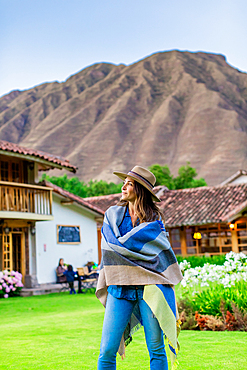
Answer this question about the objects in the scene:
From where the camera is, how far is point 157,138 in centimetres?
10156

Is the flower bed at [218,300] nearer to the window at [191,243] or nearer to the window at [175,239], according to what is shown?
the window at [191,243]

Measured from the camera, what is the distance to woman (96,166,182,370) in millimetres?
3229

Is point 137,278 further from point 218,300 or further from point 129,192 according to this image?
point 218,300

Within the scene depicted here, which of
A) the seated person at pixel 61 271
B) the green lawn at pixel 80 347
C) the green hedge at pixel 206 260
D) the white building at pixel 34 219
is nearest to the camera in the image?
the green lawn at pixel 80 347

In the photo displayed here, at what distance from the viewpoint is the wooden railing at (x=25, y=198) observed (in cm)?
1647

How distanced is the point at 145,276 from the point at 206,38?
165721 millimetres

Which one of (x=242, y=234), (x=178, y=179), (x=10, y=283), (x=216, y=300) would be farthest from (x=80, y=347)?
(x=178, y=179)

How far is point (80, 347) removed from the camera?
633 centimetres

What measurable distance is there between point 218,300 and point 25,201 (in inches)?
445

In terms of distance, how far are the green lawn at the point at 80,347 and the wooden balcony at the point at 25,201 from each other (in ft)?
23.3

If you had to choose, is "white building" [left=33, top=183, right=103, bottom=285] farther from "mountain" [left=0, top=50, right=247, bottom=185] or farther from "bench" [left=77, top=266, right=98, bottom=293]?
"mountain" [left=0, top=50, right=247, bottom=185]

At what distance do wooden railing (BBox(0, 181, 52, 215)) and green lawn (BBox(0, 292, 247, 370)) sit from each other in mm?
7220

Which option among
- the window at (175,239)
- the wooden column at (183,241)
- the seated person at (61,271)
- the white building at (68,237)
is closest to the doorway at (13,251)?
the white building at (68,237)

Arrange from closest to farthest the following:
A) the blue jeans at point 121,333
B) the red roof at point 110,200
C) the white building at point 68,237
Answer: the blue jeans at point 121,333
the white building at point 68,237
the red roof at point 110,200
